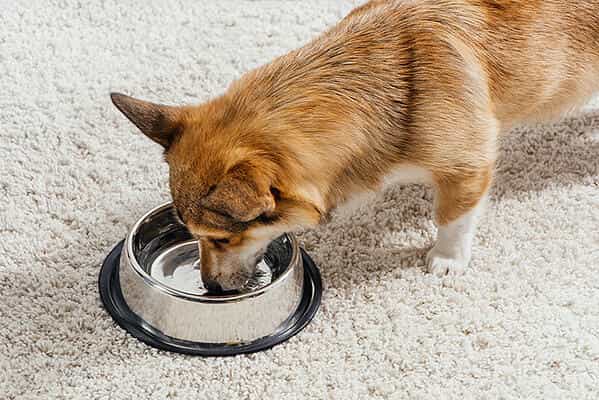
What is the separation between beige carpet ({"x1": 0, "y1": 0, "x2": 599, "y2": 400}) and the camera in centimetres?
216

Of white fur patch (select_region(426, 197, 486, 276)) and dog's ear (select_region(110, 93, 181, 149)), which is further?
white fur patch (select_region(426, 197, 486, 276))

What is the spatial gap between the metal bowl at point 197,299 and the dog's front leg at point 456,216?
352 mm

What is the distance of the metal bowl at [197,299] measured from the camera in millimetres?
2156

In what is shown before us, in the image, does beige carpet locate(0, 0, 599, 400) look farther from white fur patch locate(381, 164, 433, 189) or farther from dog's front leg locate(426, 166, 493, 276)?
white fur patch locate(381, 164, 433, 189)

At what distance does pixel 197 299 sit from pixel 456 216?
2.37 feet

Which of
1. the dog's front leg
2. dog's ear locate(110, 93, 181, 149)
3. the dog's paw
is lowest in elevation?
the dog's paw

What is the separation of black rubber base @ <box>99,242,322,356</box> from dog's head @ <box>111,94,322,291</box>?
225mm

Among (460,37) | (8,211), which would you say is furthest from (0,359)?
(460,37)

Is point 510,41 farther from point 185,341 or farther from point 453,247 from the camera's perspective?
point 185,341

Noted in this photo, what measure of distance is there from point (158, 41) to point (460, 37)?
1420 mm

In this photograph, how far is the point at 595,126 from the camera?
9.75 ft

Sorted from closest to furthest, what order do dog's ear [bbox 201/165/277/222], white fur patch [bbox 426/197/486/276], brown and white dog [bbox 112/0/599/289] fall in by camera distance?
dog's ear [bbox 201/165/277/222] → brown and white dog [bbox 112/0/599/289] → white fur patch [bbox 426/197/486/276]

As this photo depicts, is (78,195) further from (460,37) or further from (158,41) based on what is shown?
(460,37)

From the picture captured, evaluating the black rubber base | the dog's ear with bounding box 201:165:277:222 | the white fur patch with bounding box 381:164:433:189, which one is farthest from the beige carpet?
the dog's ear with bounding box 201:165:277:222
